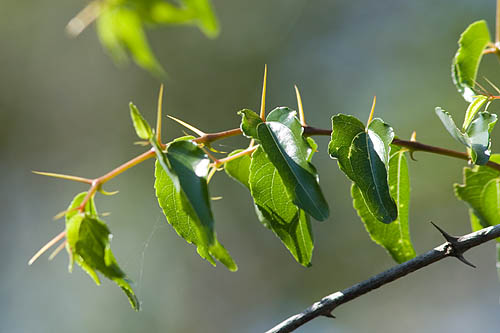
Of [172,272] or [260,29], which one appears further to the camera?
[260,29]

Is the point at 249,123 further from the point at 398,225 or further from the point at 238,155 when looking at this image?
the point at 398,225

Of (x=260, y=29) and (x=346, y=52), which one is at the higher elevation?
(x=260, y=29)

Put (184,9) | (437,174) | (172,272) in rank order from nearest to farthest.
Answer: (184,9) < (437,174) < (172,272)

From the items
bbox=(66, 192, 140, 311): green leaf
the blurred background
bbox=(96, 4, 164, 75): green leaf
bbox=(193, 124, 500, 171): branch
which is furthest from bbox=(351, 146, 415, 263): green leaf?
the blurred background

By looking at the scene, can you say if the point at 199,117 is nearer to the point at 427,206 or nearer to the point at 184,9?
the point at 427,206

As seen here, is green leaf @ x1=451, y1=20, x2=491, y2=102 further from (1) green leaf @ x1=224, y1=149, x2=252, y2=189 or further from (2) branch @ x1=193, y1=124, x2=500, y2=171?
(1) green leaf @ x1=224, y1=149, x2=252, y2=189

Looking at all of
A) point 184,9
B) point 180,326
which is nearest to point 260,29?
point 180,326
